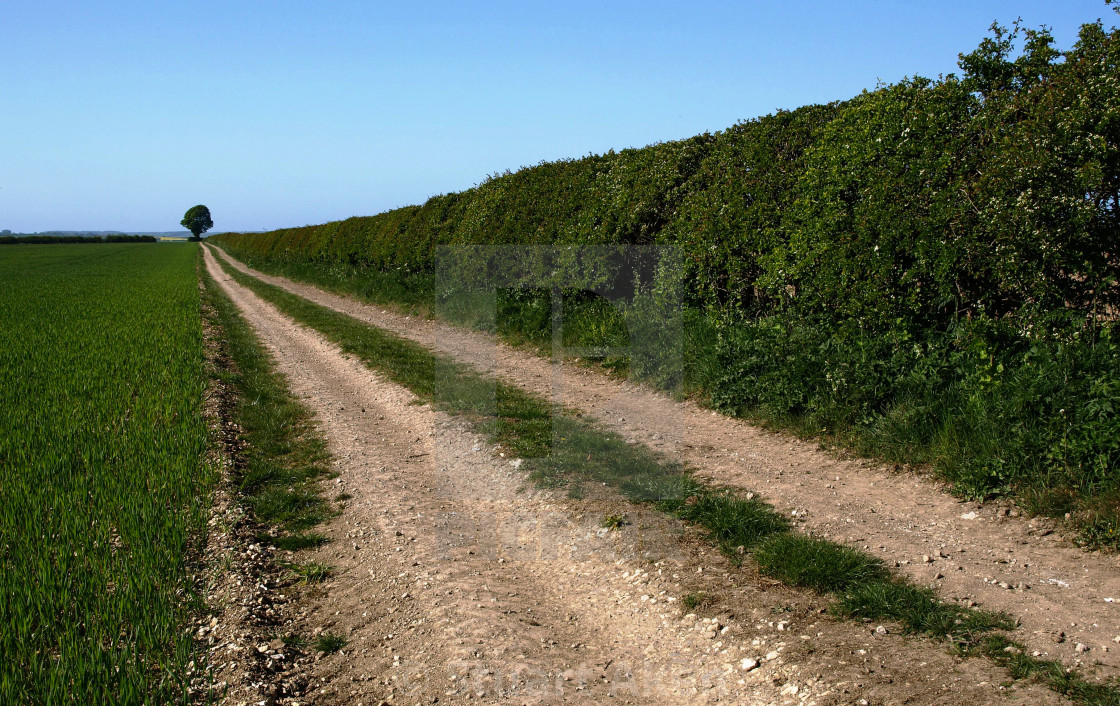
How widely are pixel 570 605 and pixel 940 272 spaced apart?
3.94 meters

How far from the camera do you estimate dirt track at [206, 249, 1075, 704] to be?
3012 millimetres

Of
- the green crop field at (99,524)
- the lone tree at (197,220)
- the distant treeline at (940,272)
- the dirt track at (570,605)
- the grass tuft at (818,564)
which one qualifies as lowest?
the dirt track at (570,605)

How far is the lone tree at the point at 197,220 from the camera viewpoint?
17688cm

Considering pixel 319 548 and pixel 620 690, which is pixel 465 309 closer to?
pixel 319 548

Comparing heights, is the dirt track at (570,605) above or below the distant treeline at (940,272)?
below

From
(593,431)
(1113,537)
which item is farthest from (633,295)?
(1113,537)

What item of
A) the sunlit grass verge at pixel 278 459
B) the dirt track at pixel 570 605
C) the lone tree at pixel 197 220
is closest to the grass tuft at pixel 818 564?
the dirt track at pixel 570 605

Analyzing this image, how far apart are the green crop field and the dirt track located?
0.77m

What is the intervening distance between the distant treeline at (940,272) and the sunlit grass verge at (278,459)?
4058 millimetres

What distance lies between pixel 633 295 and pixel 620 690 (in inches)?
288

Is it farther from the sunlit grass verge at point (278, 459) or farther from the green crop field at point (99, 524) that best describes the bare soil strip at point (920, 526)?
the green crop field at point (99, 524)

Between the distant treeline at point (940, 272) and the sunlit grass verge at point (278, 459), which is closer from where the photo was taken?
the distant treeline at point (940, 272)

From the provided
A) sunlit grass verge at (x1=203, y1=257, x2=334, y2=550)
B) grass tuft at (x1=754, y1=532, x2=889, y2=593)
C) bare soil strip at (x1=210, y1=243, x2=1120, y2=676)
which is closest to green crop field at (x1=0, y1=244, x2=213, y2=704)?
sunlit grass verge at (x1=203, y1=257, x2=334, y2=550)

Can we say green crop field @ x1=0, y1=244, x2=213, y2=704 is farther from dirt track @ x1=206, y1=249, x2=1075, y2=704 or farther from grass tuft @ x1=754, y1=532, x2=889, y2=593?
grass tuft @ x1=754, y1=532, x2=889, y2=593
